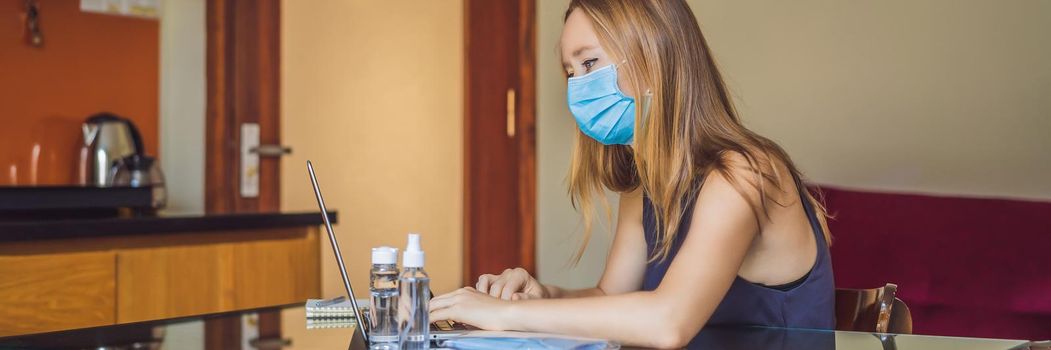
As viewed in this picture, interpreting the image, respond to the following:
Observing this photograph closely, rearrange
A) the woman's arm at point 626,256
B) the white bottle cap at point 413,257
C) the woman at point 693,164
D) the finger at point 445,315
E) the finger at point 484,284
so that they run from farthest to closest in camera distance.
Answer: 1. the woman's arm at point 626,256
2. the finger at point 484,284
3. the woman at point 693,164
4. the finger at point 445,315
5. the white bottle cap at point 413,257

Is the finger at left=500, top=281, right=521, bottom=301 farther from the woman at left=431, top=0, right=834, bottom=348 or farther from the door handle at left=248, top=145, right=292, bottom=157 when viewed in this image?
the door handle at left=248, top=145, right=292, bottom=157

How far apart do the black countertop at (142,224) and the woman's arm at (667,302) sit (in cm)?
142

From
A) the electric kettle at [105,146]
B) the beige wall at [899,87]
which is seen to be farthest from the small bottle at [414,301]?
the electric kettle at [105,146]

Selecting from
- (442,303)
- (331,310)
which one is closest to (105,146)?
(331,310)

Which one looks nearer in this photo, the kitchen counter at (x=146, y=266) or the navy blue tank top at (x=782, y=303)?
the navy blue tank top at (x=782, y=303)

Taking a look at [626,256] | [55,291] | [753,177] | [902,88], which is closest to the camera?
[753,177]

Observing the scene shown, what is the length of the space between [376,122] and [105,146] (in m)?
→ 1.02

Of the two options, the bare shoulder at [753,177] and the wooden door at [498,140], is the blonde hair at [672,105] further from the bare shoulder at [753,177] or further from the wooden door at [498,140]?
the wooden door at [498,140]

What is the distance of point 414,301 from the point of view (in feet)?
3.84

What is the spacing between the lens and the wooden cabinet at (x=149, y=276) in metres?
2.40

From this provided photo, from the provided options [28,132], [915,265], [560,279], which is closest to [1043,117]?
[915,265]

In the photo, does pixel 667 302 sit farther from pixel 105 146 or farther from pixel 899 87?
pixel 105 146

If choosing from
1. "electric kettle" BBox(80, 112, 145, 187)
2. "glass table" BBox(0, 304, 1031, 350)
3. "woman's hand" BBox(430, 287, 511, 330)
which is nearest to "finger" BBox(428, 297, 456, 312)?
"woman's hand" BBox(430, 287, 511, 330)

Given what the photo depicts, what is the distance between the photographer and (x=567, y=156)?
3.79 m
